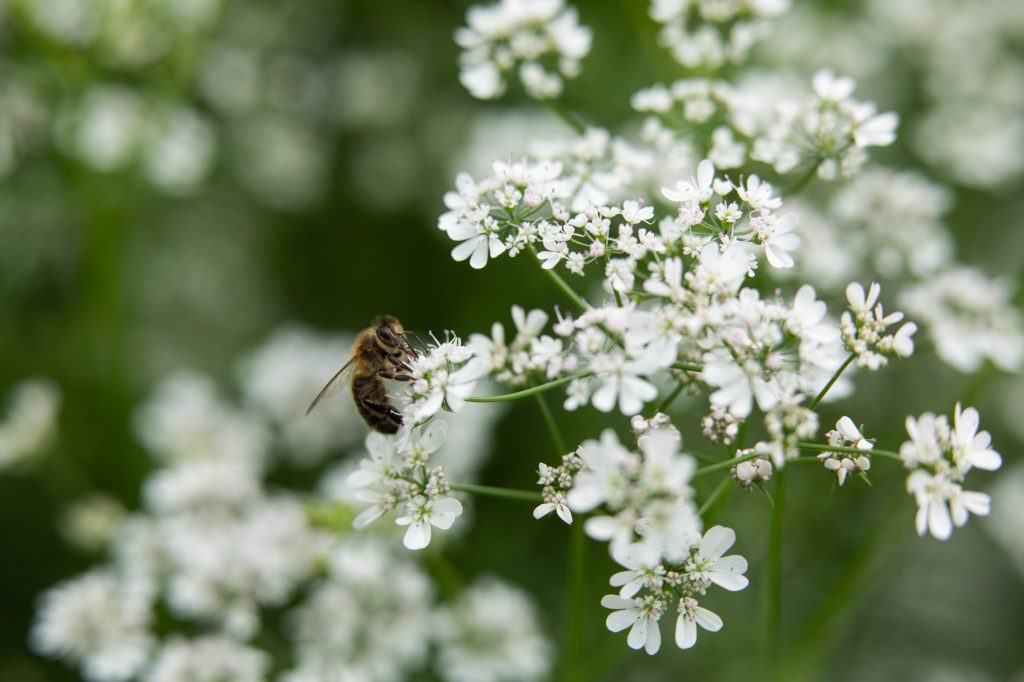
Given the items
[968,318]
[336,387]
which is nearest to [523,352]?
[336,387]

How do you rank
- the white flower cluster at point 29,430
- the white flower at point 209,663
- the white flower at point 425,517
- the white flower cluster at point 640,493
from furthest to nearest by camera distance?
1. the white flower cluster at point 29,430
2. the white flower at point 209,663
3. the white flower at point 425,517
4. the white flower cluster at point 640,493

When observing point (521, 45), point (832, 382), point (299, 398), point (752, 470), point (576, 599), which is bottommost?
point (299, 398)

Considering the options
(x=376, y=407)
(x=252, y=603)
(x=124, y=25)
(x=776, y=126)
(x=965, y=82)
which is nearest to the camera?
(x=376, y=407)

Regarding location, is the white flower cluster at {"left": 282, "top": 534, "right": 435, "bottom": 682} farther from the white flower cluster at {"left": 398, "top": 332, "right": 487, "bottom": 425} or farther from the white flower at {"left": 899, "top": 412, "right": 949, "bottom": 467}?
the white flower at {"left": 899, "top": 412, "right": 949, "bottom": 467}

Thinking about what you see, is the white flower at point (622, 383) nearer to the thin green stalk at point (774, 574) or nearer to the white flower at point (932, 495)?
the thin green stalk at point (774, 574)

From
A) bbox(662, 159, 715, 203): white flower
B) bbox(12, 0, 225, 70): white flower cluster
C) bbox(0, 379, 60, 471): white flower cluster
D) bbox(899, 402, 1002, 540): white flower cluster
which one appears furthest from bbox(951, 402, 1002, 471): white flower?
bbox(12, 0, 225, 70): white flower cluster

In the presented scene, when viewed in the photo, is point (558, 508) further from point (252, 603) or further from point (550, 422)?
point (252, 603)

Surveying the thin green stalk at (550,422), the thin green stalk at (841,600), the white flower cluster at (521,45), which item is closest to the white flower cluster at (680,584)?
the thin green stalk at (550,422)
